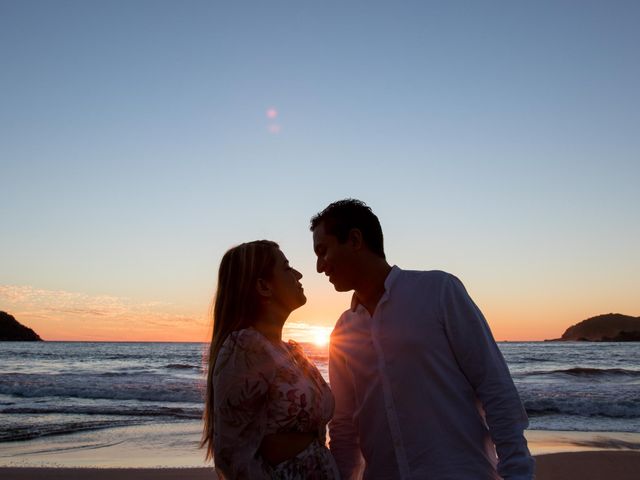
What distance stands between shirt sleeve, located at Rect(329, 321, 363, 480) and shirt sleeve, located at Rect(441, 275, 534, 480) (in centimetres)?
71

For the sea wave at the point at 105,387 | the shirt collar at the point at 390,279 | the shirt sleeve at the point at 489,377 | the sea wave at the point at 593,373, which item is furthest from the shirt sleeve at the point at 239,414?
the sea wave at the point at 593,373

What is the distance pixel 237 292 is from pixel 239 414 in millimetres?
643

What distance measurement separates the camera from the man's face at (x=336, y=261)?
9.59 feet

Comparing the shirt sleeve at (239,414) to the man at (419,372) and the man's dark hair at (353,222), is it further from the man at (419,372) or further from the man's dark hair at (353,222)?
the man's dark hair at (353,222)

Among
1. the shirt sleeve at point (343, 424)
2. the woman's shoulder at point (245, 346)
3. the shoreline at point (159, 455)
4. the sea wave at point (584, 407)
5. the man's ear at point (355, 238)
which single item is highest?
the man's ear at point (355, 238)

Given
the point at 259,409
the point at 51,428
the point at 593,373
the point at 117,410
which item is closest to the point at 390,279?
the point at 259,409

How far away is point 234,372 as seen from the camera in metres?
2.65

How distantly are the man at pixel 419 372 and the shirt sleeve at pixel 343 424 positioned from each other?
115 mm

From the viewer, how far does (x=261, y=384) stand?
2674 millimetres

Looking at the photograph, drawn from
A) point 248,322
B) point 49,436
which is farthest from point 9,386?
point 248,322

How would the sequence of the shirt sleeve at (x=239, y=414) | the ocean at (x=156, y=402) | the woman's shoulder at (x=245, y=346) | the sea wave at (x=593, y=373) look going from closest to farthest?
1. the shirt sleeve at (x=239, y=414)
2. the woman's shoulder at (x=245, y=346)
3. the ocean at (x=156, y=402)
4. the sea wave at (x=593, y=373)

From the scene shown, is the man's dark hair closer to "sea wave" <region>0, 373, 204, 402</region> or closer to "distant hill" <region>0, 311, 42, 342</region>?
Answer: "sea wave" <region>0, 373, 204, 402</region>

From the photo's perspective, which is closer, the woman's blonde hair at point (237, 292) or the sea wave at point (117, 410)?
the woman's blonde hair at point (237, 292)

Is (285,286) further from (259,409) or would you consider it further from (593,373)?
(593,373)
